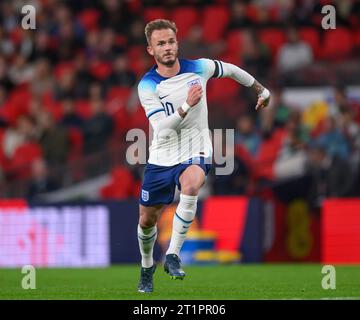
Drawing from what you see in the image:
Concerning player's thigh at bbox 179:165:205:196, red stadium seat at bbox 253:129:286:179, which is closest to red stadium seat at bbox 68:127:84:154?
red stadium seat at bbox 253:129:286:179

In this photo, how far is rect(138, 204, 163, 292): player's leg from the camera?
10961mm

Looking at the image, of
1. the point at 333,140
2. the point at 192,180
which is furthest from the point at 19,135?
the point at 192,180

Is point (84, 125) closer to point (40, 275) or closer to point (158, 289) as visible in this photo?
point (40, 275)

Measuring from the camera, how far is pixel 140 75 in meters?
21.7

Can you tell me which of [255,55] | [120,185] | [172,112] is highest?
[255,55]

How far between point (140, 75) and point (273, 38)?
2700 millimetres

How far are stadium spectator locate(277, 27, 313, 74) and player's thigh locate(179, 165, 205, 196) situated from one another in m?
10.5

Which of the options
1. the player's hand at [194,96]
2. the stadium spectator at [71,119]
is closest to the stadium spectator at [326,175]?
the stadium spectator at [71,119]

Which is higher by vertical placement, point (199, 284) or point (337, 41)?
point (337, 41)

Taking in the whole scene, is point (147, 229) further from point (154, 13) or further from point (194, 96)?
point (154, 13)

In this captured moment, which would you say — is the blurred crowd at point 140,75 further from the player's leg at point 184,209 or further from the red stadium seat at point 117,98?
the player's leg at point 184,209

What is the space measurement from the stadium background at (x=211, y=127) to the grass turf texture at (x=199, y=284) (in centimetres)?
145

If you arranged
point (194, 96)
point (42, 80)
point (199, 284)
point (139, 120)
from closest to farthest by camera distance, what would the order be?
point (194, 96) → point (199, 284) → point (139, 120) → point (42, 80)
